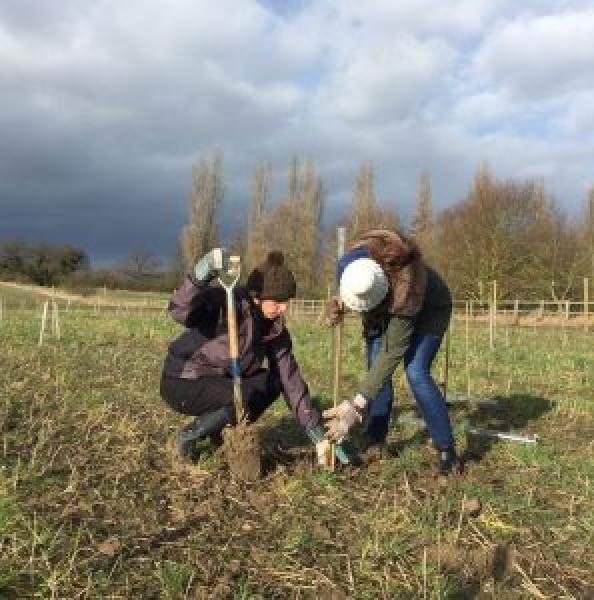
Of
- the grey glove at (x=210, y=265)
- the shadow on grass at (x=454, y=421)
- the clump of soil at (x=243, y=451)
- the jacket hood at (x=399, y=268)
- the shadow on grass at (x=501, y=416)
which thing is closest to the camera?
the grey glove at (x=210, y=265)

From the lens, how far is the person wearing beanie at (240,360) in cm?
485

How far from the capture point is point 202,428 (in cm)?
489

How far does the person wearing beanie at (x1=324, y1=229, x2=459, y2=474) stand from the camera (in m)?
4.73

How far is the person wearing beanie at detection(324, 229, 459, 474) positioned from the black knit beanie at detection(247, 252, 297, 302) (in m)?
0.32

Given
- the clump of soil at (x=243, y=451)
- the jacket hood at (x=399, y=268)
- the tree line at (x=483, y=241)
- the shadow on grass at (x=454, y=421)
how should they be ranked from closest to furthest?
1. the clump of soil at (x=243, y=451)
2. the jacket hood at (x=399, y=268)
3. the shadow on grass at (x=454, y=421)
4. the tree line at (x=483, y=241)

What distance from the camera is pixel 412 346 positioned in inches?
215

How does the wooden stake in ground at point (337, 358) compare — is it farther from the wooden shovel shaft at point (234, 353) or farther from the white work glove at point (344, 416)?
the wooden shovel shaft at point (234, 353)

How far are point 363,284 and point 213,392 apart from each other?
1.12 m

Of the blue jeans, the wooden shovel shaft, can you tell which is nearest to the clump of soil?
the wooden shovel shaft

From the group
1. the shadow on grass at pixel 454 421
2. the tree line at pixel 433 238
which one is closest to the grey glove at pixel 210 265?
the shadow on grass at pixel 454 421

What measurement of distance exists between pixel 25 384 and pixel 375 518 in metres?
3.73

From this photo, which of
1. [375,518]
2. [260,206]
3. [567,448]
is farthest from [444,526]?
[260,206]

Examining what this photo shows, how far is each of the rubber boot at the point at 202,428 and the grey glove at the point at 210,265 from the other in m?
0.84

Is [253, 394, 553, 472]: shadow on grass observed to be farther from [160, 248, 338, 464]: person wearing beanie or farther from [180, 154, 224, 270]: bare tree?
[180, 154, 224, 270]: bare tree
